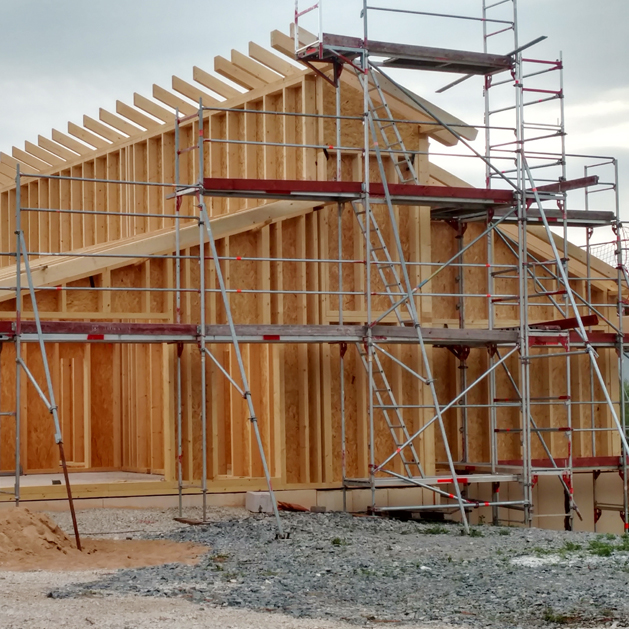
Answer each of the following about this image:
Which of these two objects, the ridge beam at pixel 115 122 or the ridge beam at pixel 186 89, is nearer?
the ridge beam at pixel 186 89

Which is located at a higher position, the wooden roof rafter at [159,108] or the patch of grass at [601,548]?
the wooden roof rafter at [159,108]

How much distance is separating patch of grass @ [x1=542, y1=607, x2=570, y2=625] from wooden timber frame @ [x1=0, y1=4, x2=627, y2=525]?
18.2 feet

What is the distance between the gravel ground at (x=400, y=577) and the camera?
8.36 metres

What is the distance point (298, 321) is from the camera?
1569 cm

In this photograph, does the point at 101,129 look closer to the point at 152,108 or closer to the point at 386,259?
the point at 152,108

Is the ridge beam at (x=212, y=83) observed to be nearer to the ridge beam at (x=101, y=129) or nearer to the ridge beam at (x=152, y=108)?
the ridge beam at (x=152, y=108)

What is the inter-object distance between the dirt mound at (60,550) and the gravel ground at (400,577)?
1.52 ft

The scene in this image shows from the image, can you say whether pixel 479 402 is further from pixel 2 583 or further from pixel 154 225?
pixel 2 583

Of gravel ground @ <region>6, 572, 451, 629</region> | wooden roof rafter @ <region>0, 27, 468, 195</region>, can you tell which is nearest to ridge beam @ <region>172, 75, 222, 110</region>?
wooden roof rafter @ <region>0, 27, 468, 195</region>

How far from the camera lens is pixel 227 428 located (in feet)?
55.4

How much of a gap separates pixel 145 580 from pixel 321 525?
164 inches

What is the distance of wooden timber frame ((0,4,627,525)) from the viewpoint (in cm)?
1470

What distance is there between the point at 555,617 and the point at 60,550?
18.8 ft

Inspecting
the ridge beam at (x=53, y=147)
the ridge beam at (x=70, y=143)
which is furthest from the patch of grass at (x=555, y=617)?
the ridge beam at (x=53, y=147)
